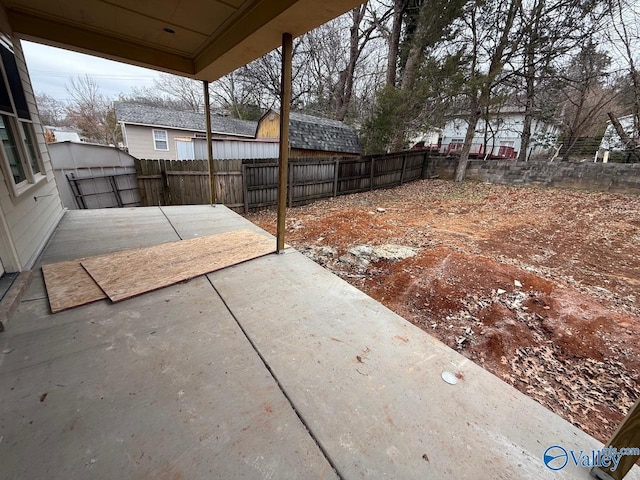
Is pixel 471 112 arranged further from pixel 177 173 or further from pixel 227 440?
pixel 227 440

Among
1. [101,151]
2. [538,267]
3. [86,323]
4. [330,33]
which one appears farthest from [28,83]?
[330,33]

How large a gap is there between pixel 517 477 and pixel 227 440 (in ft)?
3.93

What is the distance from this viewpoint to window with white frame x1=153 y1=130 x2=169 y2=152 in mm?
13328

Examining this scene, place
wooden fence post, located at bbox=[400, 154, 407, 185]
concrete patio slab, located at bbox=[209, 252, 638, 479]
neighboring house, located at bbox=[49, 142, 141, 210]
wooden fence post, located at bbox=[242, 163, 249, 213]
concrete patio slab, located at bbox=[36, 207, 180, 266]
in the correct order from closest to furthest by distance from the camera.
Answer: concrete patio slab, located at bbox=[209, 252, 638, 479] < concrete patio slab, located at bbox=[36, 207, 180, 266] < neighboring house, located at bbox=[49, 142, 141, 210] < wooden fence post, located at bbox=[242, 163, 249, 213] < wooden fence post, located at bbox=[400, 154, 407, 185]

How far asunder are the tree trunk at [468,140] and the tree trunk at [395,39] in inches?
125

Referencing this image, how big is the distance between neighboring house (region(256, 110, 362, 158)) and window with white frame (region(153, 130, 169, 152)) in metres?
5.65

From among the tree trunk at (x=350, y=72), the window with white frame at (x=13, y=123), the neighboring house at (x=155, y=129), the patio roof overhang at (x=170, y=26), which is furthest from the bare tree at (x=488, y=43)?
the neighboring house at (x=155, y=129)

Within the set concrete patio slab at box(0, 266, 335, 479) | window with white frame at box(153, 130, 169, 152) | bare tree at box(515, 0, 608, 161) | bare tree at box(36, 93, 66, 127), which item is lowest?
concrete patio slab at box(0, 266, 335, 479)

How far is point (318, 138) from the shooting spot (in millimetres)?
10820

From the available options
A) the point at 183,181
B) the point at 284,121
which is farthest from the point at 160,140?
the point at 284,121

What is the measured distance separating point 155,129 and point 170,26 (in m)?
12.8

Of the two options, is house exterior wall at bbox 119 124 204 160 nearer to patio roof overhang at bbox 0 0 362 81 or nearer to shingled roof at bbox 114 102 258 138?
shingled roof at bbox 114 102 258 138

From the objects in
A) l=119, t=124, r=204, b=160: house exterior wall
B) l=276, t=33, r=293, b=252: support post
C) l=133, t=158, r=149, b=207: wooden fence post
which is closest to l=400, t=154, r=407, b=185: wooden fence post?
l=133, t=158, r=149, b=207: wooden fence post

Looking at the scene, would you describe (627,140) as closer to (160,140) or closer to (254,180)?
(254,180)
